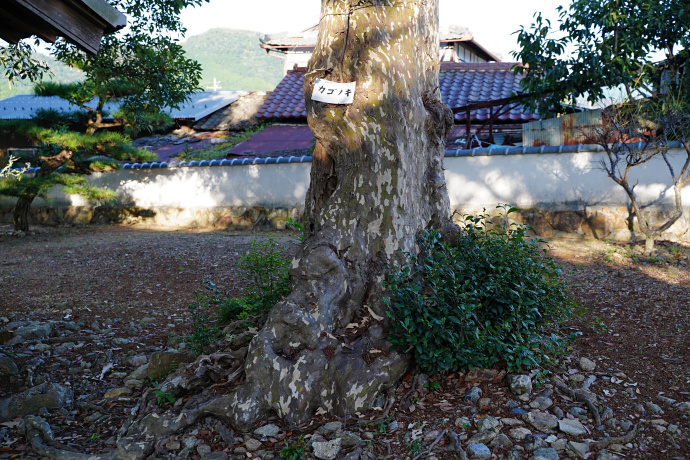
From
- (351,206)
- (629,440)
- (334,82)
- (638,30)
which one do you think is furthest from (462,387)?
(638,30)

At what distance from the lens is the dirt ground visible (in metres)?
3.22

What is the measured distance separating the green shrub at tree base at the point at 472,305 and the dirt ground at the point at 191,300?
8.7 inches

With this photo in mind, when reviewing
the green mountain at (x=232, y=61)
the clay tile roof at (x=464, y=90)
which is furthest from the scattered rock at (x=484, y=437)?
the green mountain at (x=232, y=61)

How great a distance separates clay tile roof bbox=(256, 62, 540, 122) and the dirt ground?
535 cm

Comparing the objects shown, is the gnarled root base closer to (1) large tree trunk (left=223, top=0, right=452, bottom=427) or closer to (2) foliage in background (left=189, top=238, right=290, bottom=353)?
(1) large tree trunk (left=223, top=0, right=452, bottom=427)

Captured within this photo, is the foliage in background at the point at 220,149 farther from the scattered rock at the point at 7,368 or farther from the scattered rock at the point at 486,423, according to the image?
the scattered rock at the point at 486,423

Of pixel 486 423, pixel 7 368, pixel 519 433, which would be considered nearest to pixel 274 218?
pixel 7 368

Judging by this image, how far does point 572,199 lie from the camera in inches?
333

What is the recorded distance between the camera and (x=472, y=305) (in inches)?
129

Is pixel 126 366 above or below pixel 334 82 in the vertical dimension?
below

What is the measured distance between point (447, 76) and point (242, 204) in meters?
7.13

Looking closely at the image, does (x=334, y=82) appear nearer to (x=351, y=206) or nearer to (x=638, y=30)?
(x=351, y=206)

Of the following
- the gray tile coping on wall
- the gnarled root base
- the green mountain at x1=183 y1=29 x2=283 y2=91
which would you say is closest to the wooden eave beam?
the gnarled root base

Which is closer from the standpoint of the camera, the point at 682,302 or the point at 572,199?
the point at 682,302
